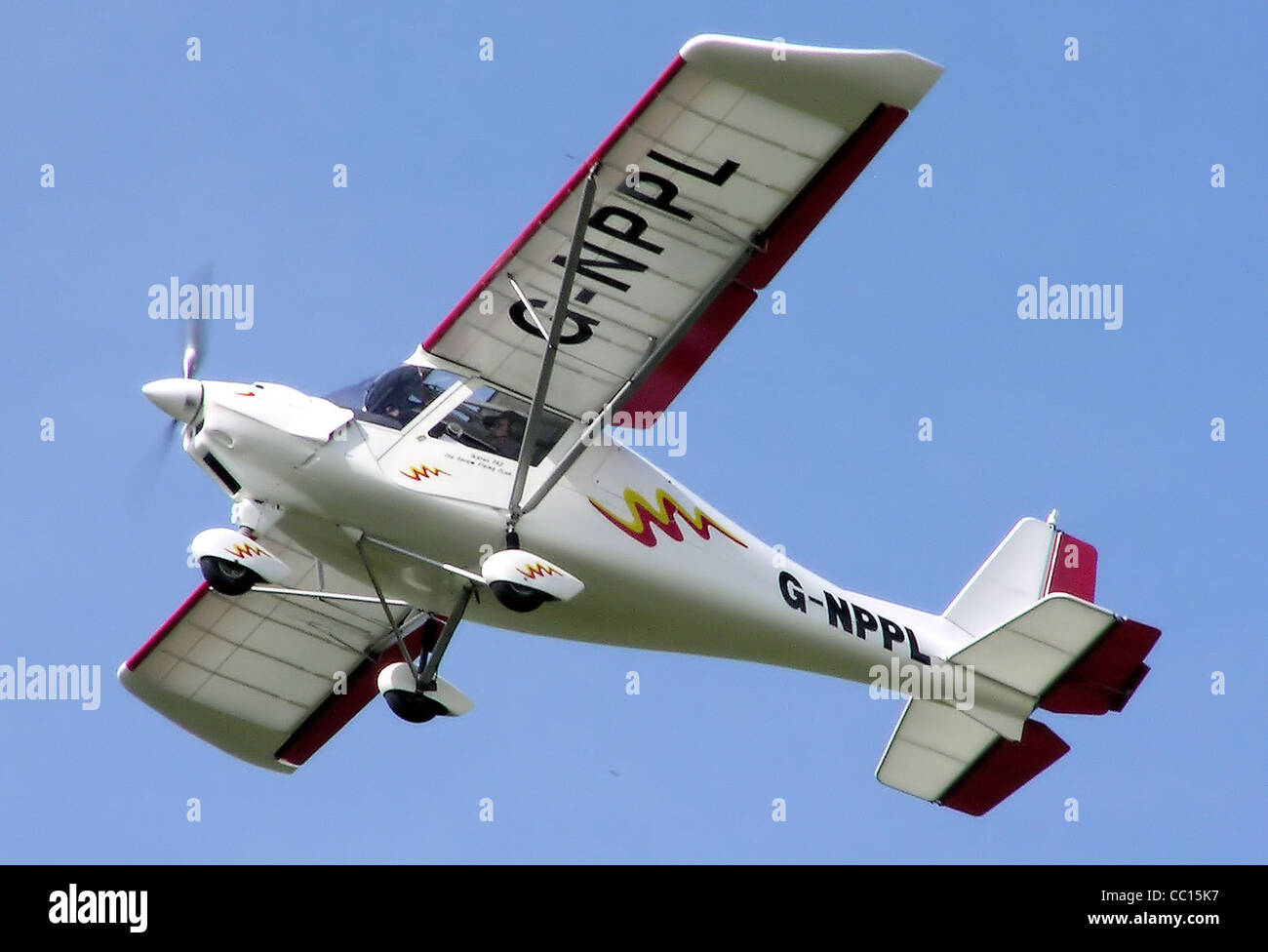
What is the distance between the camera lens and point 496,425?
16844 mm

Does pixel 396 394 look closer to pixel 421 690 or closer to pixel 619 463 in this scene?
pixel 619 463

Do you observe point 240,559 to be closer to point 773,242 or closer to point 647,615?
point 647,615

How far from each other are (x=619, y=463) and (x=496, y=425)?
1.07 metres

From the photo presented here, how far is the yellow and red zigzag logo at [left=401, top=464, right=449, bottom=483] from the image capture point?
16328 mm

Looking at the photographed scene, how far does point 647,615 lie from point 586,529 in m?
0.98

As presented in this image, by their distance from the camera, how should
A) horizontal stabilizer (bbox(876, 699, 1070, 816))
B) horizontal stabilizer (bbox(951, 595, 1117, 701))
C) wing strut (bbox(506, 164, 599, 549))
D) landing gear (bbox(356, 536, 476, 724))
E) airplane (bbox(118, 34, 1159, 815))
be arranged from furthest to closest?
horizontal stabilizer (bbox(876, 699, 1070, 816)) < horizontal stabilizer (bbox(951, 595, 1117, 701)) < landing gear (bbox(356, 536, 476, 724)) < wing strut (bbox(506, 164, 599, 549)) < airplane (bbox(118, 34, 1159, 815))

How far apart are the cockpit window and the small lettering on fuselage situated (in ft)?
7.81

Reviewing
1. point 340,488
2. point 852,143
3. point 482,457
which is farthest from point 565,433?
point 852,143

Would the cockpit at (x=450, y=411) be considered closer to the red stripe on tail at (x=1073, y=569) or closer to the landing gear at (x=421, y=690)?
the landing gear at (x=421, y=690)

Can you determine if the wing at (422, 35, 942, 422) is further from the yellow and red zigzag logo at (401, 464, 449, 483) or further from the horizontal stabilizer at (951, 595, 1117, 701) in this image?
the horizontal stabilizer at (951, 595, 1117, 701)

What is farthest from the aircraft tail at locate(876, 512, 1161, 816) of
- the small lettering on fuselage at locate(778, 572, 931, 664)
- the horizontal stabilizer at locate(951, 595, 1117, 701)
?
the small lettering on fuselage at locate(778, 572, 931, 664)

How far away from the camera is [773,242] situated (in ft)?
53.7

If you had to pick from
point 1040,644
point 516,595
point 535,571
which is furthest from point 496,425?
point 1040,644

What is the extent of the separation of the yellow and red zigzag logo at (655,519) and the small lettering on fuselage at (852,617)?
88 centimetres
